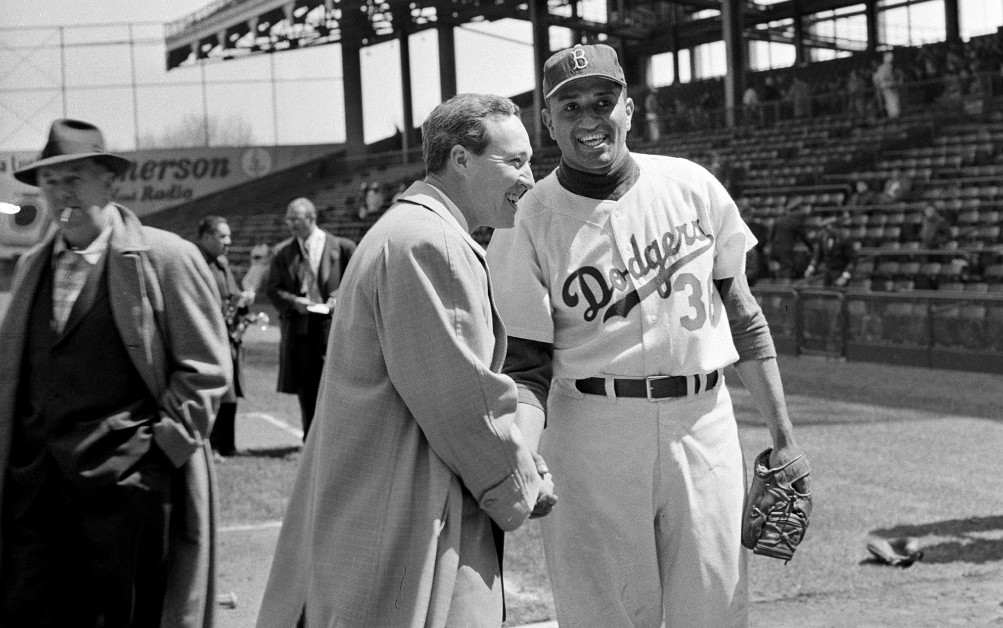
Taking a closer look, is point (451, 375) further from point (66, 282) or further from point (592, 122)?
point (66, 282)

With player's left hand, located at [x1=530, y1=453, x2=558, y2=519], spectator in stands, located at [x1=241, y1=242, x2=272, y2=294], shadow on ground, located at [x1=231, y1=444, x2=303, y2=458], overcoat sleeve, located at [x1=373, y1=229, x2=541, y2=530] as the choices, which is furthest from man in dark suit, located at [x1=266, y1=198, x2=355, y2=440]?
overcoat sleeve, located at [x1=373, y1=229, x2=541, y2=530]

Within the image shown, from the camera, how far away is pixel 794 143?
27234mm

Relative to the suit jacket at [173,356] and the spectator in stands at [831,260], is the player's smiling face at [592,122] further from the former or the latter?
the spectator in stands at [831,260]

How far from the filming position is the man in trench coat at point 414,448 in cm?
260

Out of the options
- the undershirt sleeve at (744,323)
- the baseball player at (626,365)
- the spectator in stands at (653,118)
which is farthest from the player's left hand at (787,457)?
the spectator in stands at (653,118)

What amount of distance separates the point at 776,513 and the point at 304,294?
6248 mm

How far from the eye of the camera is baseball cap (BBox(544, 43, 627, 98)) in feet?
11.0

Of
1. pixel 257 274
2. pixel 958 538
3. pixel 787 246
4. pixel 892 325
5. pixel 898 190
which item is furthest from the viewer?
pixel 898 190

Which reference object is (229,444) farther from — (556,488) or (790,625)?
(556,488)

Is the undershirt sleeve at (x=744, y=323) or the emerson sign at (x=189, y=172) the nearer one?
the undershirt sleeve at (x=744, y=323)

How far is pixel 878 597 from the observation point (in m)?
5.40

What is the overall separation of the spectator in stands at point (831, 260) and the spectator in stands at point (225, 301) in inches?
396

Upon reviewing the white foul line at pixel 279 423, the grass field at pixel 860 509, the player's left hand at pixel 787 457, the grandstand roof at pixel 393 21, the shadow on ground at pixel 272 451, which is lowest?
the grass field at pixel 860 509

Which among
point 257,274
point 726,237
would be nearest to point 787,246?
point 257,274
